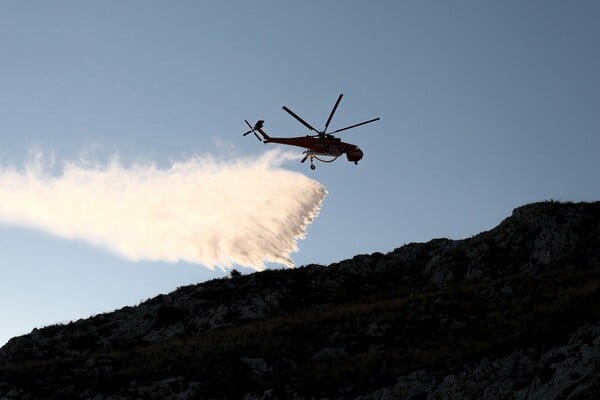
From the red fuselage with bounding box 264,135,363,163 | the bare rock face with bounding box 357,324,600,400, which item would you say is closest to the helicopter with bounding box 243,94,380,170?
the red fuselage with bounding box 264,135,363,163

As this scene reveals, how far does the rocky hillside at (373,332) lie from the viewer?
2283 cm

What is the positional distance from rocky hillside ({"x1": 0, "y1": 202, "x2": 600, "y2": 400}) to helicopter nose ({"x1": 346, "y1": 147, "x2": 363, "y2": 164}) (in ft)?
30.0

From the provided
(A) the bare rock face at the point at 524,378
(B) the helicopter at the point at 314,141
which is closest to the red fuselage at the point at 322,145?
(B) the helicopter at the point at 314,141

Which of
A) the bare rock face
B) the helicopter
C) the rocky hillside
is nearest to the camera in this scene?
the bare rock face

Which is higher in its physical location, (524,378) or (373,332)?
(373,332)

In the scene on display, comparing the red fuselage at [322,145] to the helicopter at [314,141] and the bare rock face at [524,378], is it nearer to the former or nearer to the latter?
the helicopter at [314,141]

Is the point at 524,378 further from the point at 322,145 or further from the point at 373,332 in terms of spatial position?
the point at 322,145

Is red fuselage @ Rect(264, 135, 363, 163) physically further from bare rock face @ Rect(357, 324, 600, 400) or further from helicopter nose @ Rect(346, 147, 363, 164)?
bare rock face @ Rect(357, 324, 600, 400)

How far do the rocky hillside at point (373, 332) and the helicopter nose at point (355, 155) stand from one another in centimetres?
915

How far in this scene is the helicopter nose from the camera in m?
54.0

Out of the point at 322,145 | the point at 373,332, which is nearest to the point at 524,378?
the point at 373,332

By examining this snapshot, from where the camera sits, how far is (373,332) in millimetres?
33625

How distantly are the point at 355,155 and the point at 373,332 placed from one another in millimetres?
23558

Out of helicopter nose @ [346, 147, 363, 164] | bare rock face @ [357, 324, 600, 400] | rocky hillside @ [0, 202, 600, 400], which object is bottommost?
bare rock face @ [357, 324, 600, 400]
